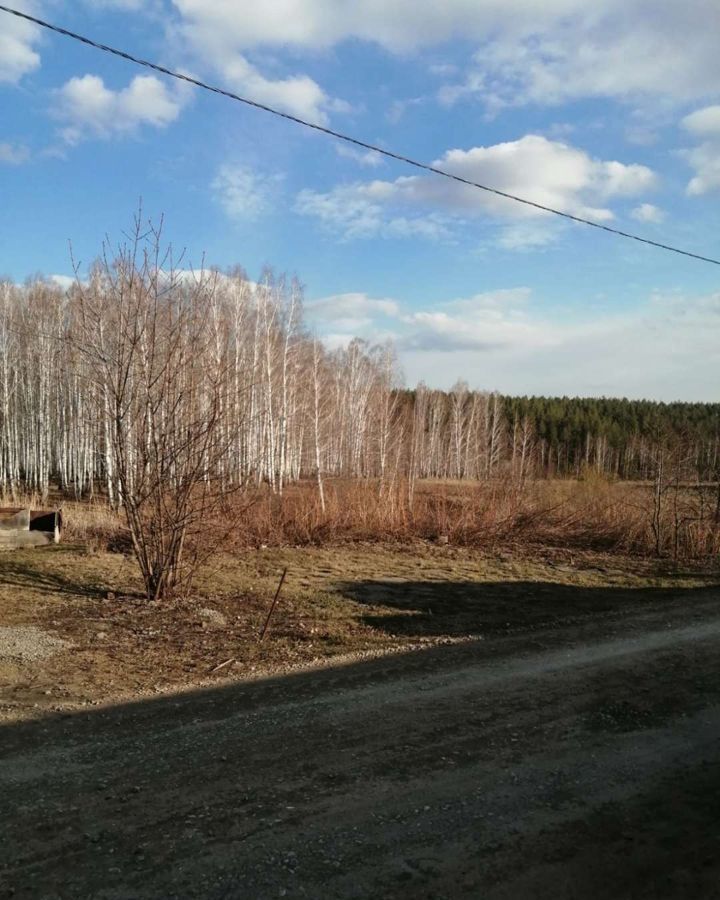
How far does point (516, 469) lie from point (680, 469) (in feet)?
17.4

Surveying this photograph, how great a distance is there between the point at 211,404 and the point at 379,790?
641cm

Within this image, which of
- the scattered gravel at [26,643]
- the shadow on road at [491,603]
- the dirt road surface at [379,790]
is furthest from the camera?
the shadow on road at [491,603]

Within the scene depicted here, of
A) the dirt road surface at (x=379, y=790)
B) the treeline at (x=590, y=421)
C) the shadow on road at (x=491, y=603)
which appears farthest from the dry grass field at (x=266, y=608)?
the treeline at (x=590, y=421)

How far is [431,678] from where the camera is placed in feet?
20.8

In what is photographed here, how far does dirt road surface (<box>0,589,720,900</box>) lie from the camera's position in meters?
3.12

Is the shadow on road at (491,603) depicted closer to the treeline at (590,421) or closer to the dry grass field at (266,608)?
the dry grass field at (266,608)

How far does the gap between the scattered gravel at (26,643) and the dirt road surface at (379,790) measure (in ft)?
6.47

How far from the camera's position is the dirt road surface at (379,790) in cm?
312

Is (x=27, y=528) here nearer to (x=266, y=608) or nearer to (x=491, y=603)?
(x=266, y=608)

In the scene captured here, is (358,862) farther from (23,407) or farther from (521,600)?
(23,407)

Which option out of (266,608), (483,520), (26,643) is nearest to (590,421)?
(483,520)

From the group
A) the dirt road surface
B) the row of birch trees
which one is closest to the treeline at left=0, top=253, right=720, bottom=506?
the row of birch trees

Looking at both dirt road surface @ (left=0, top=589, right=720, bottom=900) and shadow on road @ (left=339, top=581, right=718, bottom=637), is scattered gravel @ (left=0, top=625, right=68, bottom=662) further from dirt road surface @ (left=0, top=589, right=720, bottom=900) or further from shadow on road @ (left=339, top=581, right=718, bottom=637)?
shadow on road @ (left=339, top=581, right=718, bottom=637)

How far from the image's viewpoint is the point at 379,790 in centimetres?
399
